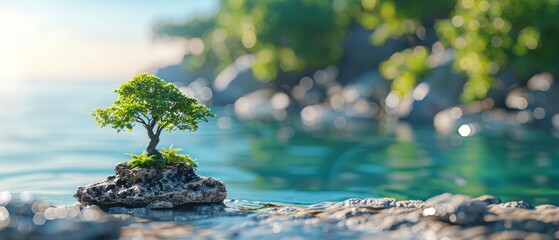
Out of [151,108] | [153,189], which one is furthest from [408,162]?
[153,189]

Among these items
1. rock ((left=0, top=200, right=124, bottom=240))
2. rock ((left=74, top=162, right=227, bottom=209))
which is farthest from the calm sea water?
rock ((left=0, top=200, right=124, bottom=240))

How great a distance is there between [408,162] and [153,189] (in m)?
9.91

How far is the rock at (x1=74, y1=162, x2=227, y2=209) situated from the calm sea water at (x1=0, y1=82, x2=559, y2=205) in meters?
2.03

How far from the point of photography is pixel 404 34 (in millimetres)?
Result: 43250

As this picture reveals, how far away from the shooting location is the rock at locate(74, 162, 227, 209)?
10289 mm

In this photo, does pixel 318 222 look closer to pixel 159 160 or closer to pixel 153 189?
pixel 153 189

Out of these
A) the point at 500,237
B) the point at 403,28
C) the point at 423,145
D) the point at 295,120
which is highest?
the point at 403,28

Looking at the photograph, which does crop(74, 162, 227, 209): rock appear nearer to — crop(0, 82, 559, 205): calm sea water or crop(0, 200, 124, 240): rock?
Result: crop(0, 200, 124, 240): rock

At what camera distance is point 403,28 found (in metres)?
40.4

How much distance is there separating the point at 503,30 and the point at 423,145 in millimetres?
8844

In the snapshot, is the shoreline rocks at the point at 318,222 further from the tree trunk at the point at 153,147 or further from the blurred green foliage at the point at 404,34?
the blurred green foliage at the point at 404,34

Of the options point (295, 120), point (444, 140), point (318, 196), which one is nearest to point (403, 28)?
point (295, 120)

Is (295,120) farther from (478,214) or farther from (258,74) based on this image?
(478,214)

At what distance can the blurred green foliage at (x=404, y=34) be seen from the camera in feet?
96.8
